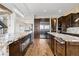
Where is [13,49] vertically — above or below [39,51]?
above

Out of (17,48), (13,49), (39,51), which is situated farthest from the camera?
(39,51)

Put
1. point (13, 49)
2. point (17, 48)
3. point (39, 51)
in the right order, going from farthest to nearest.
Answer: point (39, 51) < point (17, 48) < point (13, 49)

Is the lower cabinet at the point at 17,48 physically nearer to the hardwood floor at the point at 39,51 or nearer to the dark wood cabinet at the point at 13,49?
the dark wood cabinet at the point at 13,49

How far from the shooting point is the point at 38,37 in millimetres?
10734

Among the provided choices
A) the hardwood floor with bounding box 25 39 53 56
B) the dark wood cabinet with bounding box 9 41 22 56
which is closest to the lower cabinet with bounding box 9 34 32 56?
the dark wood cabinet with bounding box 9 41 22 56

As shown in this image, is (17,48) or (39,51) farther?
(39,51)

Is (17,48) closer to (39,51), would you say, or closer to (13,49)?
(13,49)

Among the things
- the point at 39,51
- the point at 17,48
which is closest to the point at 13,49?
the point at 17,48

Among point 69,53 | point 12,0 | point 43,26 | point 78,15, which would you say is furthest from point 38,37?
point 12,0

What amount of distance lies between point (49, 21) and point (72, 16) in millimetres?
4850

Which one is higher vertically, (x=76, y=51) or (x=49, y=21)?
(x=49, y=21)

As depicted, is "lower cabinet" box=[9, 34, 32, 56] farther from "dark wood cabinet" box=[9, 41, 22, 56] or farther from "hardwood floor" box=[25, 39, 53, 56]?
"hardwood floor" box=[25, 39, 53, 56]

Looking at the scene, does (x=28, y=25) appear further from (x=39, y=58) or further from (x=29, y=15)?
(x=39, y=58)

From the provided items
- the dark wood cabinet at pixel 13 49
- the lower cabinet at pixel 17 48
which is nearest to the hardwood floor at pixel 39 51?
the lower cabinet at pixel 17 48
